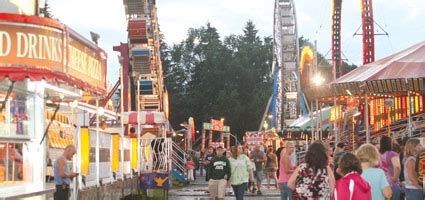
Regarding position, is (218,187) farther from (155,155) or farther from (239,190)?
(155,155)

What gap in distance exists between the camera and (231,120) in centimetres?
7850

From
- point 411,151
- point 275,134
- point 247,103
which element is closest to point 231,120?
point 247,103

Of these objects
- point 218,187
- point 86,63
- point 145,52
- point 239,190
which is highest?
point 145,52

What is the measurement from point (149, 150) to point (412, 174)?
52.3 feet

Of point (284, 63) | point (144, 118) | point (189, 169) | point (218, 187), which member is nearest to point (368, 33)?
point (189, 169)

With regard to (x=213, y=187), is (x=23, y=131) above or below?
→ above

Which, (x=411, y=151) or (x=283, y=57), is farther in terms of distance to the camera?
(x=283, y=57)

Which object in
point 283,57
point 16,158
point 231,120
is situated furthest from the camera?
point 231,120

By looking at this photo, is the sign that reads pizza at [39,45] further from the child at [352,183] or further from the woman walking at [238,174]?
the woman walking at [238,174]

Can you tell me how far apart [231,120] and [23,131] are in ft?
227

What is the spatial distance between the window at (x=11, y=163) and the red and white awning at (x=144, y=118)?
12075 millimetres

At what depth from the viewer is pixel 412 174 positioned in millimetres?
10602

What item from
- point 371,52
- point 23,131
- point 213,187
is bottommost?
point 213,187

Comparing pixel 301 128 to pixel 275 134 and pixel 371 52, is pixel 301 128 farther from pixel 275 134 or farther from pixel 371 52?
pixel 371 52
